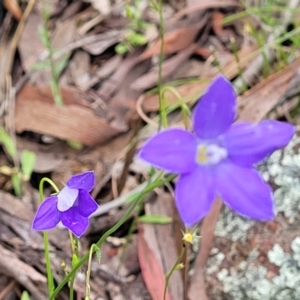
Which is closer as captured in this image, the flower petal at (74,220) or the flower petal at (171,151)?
the flower petal at (171,151)

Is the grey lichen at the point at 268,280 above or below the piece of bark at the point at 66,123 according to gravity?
below

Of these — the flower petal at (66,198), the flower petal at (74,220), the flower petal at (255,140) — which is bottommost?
the flower petal at (74,220)

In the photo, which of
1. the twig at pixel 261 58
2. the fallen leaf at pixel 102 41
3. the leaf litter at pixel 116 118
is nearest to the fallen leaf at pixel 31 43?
the leaf litter at pixel 116 118

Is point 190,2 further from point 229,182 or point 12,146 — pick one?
point 229,182

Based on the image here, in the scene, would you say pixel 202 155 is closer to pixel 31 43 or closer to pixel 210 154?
pixel 210 154

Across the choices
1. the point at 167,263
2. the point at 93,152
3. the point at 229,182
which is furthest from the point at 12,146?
the point at 229,182

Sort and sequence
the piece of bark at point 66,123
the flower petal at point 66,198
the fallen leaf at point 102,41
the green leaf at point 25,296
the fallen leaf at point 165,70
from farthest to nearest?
the fallen leaf at point 102,41 → the fallen leaf at point 165,70 → the piece of bark at point 66,123 → the green leaf at point 25,296 → the flower petal at point 66,198

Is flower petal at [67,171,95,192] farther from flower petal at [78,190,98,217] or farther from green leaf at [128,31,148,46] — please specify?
green leaf at [128,31,148,46]

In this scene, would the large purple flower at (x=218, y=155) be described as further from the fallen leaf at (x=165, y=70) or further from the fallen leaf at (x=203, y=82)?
the fallen leaf at (x=165, y=70)
